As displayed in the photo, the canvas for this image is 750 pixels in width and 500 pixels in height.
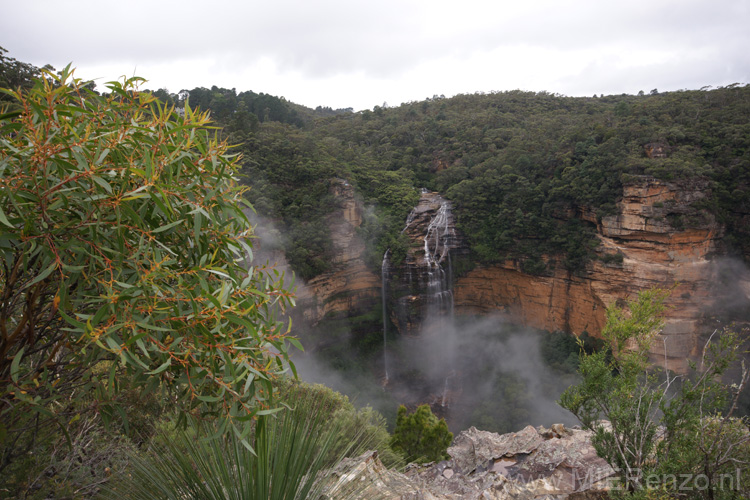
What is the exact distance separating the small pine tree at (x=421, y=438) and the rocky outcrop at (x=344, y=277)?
955cm

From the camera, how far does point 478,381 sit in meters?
20.8

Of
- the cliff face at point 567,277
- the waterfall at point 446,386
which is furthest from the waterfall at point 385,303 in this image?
the waterfall at point 446,386

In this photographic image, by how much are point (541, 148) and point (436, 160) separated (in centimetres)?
633

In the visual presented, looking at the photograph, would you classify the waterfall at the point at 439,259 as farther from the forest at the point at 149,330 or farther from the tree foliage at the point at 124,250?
the tree foliage at the point at 124,250

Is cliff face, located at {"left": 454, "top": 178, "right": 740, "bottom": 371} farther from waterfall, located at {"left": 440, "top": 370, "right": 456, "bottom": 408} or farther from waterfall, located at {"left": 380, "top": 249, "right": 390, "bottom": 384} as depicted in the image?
waterfall, located at {"left": 380, "top": 249, "right": 390, "bottom": 384}

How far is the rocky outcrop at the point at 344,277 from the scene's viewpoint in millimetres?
19469

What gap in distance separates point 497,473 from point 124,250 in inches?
209

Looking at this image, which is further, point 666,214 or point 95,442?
point 666,214

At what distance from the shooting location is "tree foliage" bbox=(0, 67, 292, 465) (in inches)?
53.2

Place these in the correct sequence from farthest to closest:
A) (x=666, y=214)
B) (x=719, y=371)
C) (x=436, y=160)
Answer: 1. (x=436, y=160)
2. (x=666, y=214)
3. (x=719, y=371)

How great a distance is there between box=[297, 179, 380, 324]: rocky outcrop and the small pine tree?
9.55 meters

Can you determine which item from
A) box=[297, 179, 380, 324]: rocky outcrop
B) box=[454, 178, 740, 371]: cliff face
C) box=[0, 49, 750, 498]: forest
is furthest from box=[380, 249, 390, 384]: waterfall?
box=[0, 49, 750, 498]: forest

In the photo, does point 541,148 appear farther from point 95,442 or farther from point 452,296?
point 95,442

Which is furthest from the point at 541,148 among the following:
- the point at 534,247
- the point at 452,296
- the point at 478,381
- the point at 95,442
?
the point at 95,442
